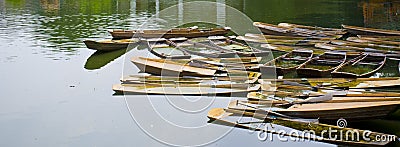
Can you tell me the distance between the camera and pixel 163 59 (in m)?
10.7

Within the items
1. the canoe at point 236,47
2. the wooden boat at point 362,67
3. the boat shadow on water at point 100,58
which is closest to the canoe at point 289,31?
the canoe at point 236,47

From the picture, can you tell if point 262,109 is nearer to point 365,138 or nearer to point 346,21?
point 365,138

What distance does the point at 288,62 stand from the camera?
10844 millimetres

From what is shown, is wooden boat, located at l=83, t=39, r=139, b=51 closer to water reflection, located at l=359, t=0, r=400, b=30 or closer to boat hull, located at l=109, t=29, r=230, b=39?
boat hull, located at l=109, t=29, r=230, b=39

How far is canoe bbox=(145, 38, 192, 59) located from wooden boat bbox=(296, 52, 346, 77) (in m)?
2.38

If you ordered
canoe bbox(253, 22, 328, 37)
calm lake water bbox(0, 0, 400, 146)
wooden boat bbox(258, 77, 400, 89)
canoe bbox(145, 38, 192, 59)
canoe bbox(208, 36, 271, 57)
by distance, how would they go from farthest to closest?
canoe bbox(253, 22, 328, 37) → canoe bbox(208, 36, 271, 57) → canoe bbox(145, 38, 192, 59) → wooden boat bbox(258, 77, 400, 89) → calm lake water bbox(0, 0, 400, 146)

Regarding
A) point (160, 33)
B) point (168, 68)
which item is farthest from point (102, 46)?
point (168, 68)

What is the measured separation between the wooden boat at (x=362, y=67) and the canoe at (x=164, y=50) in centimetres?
304

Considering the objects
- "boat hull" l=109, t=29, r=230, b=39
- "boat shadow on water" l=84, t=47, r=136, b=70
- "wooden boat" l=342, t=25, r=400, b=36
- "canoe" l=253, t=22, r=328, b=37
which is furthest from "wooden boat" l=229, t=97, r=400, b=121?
"wooden boat" l=342, t=25, r=400, b=36

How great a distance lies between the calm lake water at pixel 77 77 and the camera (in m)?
6.91

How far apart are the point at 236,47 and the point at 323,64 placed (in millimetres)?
2484

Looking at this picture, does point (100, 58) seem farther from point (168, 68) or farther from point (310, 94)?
point (310, 94)

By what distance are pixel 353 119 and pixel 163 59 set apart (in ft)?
15.7

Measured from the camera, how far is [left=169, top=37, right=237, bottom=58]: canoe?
11.3 meters
